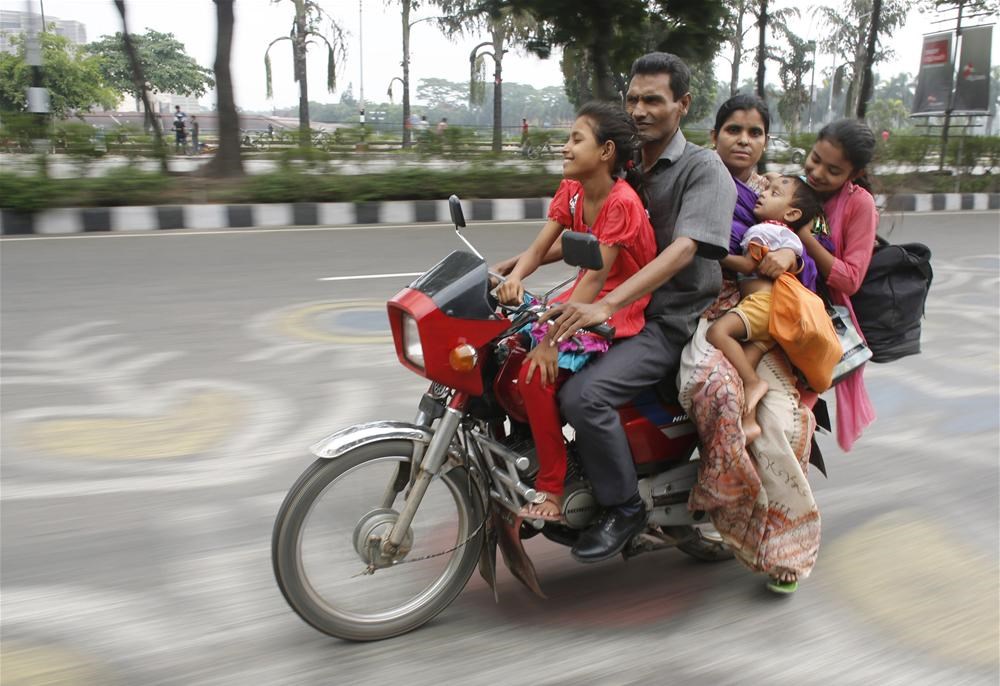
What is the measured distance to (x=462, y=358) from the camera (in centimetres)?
229

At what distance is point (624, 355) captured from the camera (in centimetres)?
248

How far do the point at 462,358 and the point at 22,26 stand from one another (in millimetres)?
12483

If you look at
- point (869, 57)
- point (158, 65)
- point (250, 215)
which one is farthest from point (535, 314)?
point (158, 65)

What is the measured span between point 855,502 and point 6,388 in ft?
13.2

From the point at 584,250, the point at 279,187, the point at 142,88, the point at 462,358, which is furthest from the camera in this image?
the point at 142,88

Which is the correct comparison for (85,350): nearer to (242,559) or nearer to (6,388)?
(6,388)

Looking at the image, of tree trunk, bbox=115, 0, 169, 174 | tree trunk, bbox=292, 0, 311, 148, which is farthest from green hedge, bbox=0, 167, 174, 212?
tree trunk, bbox=292, 0, 311, 148

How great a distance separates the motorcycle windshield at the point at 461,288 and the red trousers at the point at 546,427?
21 cm

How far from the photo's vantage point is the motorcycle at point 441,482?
7.65ft

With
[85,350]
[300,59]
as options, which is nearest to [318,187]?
[85,350]

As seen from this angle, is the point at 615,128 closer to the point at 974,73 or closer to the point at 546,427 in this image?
the point at 546,427

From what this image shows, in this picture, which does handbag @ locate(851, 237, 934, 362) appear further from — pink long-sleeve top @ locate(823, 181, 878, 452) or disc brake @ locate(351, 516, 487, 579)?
disc brake @ locate(351, 516, 487, 579)

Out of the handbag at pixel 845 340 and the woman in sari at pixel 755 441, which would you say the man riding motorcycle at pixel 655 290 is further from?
the handbag at pixel 845 340

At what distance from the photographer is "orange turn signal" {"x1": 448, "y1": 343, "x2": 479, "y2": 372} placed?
2287 mm
